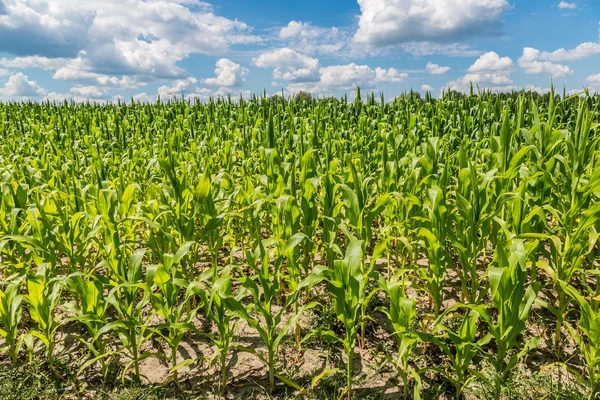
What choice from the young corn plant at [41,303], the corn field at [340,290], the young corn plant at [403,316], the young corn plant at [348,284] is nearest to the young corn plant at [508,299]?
the corn field at [340,290]

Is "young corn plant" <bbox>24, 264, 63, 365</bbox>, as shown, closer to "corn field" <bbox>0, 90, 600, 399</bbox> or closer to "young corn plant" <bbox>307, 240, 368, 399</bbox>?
"corn field" <bbox>0, 90, 600, 399</bbox>

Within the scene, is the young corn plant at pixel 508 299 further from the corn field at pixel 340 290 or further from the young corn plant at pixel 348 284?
the young corn plant at pixel 348 284

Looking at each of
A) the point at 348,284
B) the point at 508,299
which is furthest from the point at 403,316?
the point at 508,299

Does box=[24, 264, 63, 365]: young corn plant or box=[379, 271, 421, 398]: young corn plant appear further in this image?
box=[24, 264, 63, 365]: young corn plant

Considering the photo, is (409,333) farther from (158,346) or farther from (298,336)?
(158,346)

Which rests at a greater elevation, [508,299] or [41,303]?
[508,299]

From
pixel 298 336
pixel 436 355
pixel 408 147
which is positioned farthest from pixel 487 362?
pixel 408 147

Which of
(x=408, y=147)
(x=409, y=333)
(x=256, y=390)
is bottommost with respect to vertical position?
(x=256, y=390)

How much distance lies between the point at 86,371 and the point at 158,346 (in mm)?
412

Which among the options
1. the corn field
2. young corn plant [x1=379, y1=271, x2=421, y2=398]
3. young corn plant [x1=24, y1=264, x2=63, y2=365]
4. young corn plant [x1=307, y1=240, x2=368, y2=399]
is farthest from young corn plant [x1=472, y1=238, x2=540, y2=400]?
young corn plant [x1=24, y1=264, x2=63, y2=365]

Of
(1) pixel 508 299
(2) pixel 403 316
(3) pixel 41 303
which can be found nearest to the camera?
(1) pixel 508 299

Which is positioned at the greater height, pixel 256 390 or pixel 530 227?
pixel 530 227

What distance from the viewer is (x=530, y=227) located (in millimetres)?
2637

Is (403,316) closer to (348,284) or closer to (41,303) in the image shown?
(348,284)
